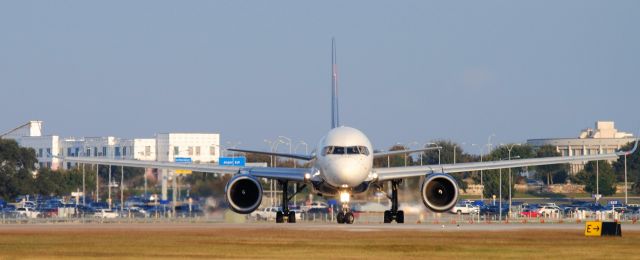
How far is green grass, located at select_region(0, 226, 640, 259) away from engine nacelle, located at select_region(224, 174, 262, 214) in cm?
1115

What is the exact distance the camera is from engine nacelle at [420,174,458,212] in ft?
206

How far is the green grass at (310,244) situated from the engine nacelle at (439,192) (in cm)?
1134

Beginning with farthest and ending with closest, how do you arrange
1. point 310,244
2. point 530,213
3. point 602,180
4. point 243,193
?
1. point 602,180
2. point 530,213
3. point 243,193
4. point 310,244

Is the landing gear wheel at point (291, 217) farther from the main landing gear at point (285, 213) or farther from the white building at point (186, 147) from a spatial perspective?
the white building at point (186, 147)

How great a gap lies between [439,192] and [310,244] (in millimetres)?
22273

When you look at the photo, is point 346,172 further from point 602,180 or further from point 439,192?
point 602,180

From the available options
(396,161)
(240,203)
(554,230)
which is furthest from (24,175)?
(554,230)

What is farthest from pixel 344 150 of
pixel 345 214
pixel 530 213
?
pixel 530 213

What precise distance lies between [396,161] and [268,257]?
3879 inches

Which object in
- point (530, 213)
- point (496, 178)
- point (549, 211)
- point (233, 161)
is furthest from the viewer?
point (496, 178)

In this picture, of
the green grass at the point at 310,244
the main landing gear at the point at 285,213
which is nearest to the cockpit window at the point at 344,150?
the main landing gear at the point at 285,213

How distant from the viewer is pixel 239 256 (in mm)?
36469

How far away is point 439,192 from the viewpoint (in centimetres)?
6362

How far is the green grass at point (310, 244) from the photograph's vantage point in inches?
1460
